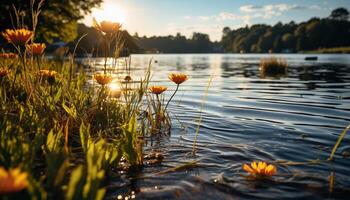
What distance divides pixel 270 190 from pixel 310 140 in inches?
72.0

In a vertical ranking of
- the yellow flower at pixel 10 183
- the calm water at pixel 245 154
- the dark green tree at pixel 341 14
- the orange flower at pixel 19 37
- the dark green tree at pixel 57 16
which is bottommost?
the calm water at pixel 245 154

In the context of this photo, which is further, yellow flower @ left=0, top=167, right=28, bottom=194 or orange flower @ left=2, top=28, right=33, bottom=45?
orange flower @ left=2, top=28, right=33, bottom=45

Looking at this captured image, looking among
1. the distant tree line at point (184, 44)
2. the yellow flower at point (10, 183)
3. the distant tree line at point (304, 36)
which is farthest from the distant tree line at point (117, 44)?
the distant tree line at point (184, 44)

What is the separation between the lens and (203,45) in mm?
173875

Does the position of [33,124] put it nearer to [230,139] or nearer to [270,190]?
[270,190]

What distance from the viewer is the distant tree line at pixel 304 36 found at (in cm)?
9944

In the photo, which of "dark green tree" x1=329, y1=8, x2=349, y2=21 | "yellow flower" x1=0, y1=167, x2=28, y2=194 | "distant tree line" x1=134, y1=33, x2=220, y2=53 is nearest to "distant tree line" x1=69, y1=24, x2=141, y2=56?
"yellow flower" x1=0, y1=167, x2=28, y2=194

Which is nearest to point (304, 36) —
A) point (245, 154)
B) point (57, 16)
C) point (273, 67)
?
point (273, 67)

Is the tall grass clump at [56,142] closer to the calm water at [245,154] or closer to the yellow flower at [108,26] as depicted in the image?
the yellow flower at [108,26]

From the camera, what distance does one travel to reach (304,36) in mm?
104250

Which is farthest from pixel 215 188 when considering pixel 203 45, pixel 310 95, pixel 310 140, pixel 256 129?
pixel 203 45

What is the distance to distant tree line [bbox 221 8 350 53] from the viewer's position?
99438mm

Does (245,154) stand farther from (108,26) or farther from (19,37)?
(19,37)

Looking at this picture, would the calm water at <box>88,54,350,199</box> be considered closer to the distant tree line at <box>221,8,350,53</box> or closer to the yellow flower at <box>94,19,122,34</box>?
the yellow flower at <box>94,19,122,34</box>
